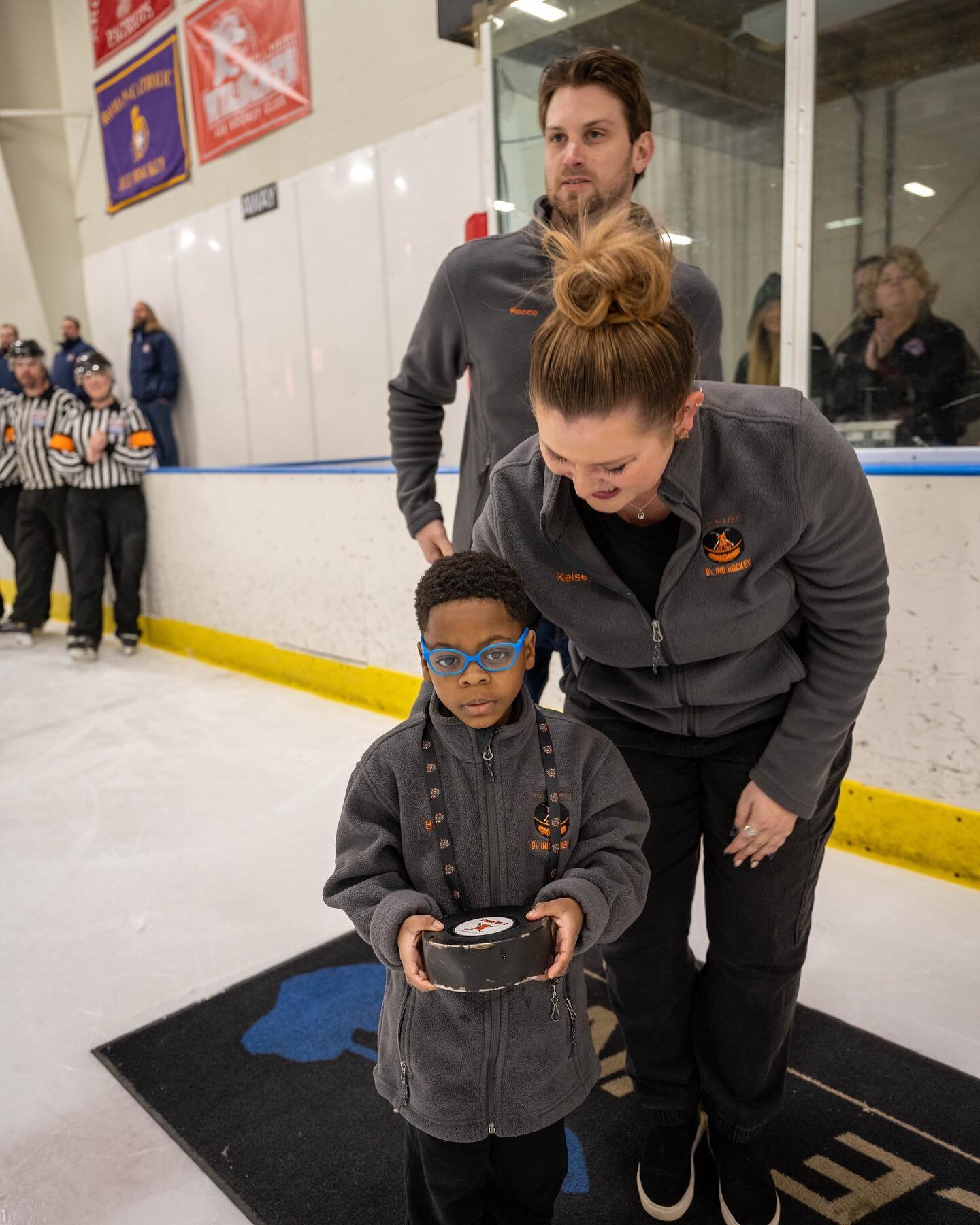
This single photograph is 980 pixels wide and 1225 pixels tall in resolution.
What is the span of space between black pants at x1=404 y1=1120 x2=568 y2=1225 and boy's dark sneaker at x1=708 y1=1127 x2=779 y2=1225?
318 mm

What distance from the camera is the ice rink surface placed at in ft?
5.20

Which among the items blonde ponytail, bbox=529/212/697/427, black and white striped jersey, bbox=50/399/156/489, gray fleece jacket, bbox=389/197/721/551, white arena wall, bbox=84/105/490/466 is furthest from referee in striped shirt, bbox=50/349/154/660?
blonde ponytail, bbox=529/212/697/427

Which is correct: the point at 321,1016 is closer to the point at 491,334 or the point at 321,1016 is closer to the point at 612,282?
the point at 491,334

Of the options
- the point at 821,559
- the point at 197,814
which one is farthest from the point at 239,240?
the point at 821,559

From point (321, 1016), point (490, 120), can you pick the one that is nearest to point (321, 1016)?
point (321, 1016)

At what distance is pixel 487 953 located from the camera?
3.06 feet

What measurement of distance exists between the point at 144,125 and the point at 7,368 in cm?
211

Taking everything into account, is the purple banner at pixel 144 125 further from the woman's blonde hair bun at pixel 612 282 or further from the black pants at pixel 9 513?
the woman's blonde hair bun at pixel 612 282

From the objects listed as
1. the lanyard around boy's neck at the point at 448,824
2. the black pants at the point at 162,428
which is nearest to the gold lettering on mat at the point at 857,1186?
the lanyard around boy's neck at the point at 448,824

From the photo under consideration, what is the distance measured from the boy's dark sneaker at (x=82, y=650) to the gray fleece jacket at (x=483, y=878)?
15.6 feet

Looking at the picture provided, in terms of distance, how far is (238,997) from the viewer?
6.62 feet

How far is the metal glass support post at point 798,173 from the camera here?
335cm

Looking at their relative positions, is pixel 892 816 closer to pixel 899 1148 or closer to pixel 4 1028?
pixel 899 1148

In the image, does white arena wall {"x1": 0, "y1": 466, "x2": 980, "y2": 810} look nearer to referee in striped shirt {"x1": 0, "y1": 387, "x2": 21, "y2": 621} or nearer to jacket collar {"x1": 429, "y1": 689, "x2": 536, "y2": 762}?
referee in striped shirt {"x1": 0, "y1": 387, "x2": 21, "y2": 621}
